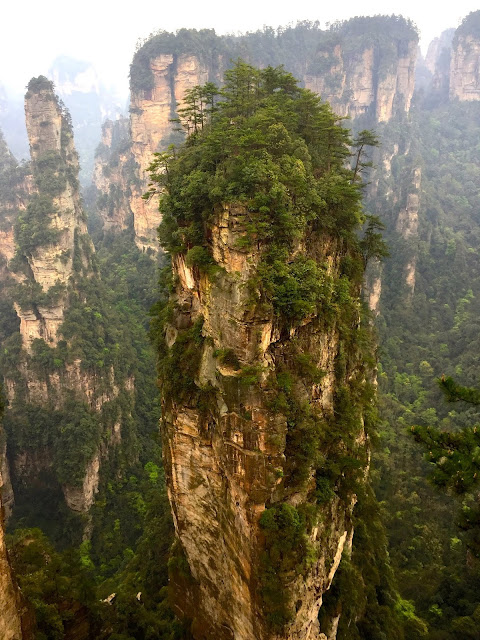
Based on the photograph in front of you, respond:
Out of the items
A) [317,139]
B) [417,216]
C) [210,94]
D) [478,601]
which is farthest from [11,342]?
[417,216]

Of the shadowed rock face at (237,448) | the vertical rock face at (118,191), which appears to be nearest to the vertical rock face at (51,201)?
the vertical rock face at (118,191)

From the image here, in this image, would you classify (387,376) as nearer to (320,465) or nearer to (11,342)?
(320,465)

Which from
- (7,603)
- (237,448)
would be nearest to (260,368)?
(237,448)

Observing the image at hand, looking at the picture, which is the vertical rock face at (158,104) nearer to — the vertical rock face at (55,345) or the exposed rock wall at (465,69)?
the vertical rock face at (55,345)

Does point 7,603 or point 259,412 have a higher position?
point 259,412

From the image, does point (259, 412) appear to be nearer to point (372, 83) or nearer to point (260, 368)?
point (260, 368)

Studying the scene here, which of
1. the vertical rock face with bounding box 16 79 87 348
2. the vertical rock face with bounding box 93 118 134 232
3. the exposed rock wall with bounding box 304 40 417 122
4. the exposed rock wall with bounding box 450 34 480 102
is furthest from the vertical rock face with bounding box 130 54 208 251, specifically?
the exposed rock wall with bounding box 450 34 480 102

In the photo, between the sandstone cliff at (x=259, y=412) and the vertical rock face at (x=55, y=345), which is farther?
the vertical rock face at (x=55, y=345)

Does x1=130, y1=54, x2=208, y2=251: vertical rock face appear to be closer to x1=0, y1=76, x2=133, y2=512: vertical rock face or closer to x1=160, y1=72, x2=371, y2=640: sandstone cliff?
x1=0, y1=76, x2=133, y2=512: vertical rock face
